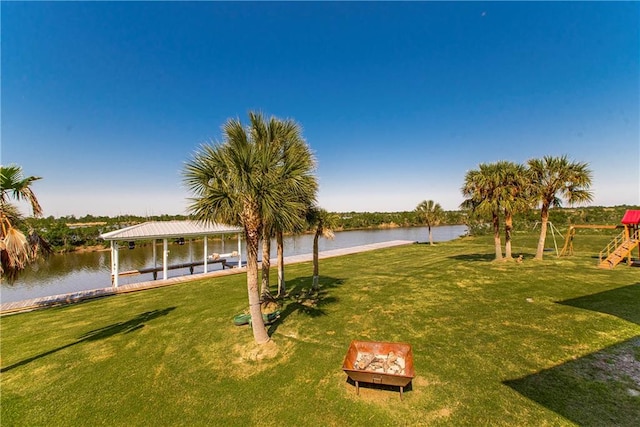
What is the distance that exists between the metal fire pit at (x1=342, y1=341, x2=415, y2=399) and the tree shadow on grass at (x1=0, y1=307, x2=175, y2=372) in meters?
8.15

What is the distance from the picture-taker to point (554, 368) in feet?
19.9

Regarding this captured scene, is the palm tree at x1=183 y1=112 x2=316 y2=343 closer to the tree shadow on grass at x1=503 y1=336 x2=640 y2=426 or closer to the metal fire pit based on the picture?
the metal fire pit

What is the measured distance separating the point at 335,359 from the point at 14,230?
25.8 ft

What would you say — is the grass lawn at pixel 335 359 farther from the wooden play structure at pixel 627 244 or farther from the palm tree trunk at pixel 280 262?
the wooden play structure at pixel 627 244

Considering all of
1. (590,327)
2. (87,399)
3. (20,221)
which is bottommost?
(87,399)

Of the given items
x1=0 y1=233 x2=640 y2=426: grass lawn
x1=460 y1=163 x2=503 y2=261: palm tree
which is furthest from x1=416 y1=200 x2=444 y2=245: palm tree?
x1=0 y1=233 x2=640 y2=426: grass lawn

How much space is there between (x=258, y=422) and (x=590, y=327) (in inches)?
376

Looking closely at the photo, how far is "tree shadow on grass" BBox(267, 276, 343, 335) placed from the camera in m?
9.96

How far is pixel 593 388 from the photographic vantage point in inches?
211

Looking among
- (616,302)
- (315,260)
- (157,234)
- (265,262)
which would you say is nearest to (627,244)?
(616,302)

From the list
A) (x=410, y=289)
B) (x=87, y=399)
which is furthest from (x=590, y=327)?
(x=87, y=399)

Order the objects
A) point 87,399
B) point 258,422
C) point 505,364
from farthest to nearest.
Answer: point 505,364 < point 87,399 < point 258,422

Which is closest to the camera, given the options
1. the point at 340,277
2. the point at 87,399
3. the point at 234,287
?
the point at 87,399

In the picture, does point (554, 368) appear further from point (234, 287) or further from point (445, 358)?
point (234, 287)
